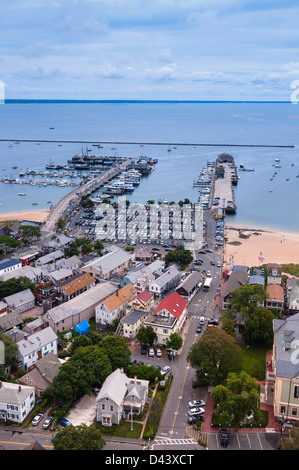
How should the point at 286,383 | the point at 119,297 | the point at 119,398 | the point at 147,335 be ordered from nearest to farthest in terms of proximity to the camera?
the point at 286,383 → the point at 119,398 → the point at 147,335 → the point at 119,297

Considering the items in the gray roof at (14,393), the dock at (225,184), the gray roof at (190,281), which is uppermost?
the dock at (225,184)

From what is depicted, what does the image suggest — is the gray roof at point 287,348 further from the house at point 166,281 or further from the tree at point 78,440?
the house at point 166,281

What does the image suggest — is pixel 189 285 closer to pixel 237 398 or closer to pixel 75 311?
pixel 75 311

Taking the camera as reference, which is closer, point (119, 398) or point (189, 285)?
point (119, 398)

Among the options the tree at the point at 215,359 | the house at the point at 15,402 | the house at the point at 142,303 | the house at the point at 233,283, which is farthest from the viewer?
the house at the point at 233,283

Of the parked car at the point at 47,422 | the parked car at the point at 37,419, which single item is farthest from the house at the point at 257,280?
the parked car at the point at 37,419

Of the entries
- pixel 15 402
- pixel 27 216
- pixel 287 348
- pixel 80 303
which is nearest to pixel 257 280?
pixel 287 348

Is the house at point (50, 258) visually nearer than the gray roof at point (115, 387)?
No
